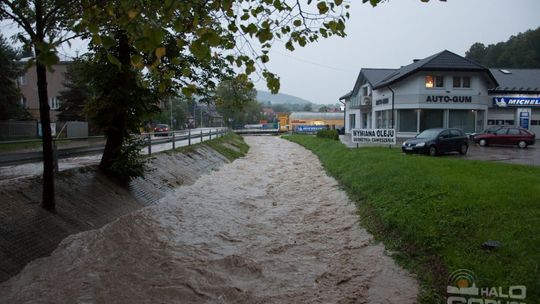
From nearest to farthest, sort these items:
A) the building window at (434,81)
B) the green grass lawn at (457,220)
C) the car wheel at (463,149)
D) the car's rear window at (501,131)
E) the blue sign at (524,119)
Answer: the green grass lawn at (457,220)
the car wheel at (463,149)
the car's rear window at (501,131)
the building window at (434,81)
the blue sign at (524,119)

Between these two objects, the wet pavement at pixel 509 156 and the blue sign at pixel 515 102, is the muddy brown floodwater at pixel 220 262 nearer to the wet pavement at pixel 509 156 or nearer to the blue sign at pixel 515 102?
the wet pavement at pixel 509 156

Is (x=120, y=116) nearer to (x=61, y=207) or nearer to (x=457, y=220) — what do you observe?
(x=61, y=207)

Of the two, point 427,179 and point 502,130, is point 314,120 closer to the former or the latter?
point 502,130

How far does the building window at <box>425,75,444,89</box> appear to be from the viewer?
40344 mm

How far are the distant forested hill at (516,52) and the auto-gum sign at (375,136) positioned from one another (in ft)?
183

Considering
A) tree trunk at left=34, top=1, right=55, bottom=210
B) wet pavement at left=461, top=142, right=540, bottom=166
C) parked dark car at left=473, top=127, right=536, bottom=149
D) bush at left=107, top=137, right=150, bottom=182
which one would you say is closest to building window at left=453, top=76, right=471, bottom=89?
parked dark car at left=473, top=127, right=536, bottom=149

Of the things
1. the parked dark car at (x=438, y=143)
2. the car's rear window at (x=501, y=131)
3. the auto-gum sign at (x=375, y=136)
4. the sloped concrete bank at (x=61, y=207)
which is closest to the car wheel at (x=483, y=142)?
the car's rear window at (x=501, y=131)

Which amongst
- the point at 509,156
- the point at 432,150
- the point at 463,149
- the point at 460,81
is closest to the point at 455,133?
the point at 463,149

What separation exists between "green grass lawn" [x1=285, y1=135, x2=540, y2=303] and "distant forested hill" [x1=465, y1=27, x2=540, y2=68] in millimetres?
66001

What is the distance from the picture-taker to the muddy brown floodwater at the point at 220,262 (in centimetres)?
684

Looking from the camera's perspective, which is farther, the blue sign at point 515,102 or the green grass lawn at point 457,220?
the blue sign at point 515,102

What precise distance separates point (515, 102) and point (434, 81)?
1010 centimetres

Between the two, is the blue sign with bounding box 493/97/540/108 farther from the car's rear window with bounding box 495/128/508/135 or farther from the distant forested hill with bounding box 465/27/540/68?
the distant forested hill with bounding box 465/27/540/68

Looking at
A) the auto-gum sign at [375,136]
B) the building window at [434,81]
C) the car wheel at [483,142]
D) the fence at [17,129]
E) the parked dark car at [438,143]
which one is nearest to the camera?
the parked dark car at [438,143]
